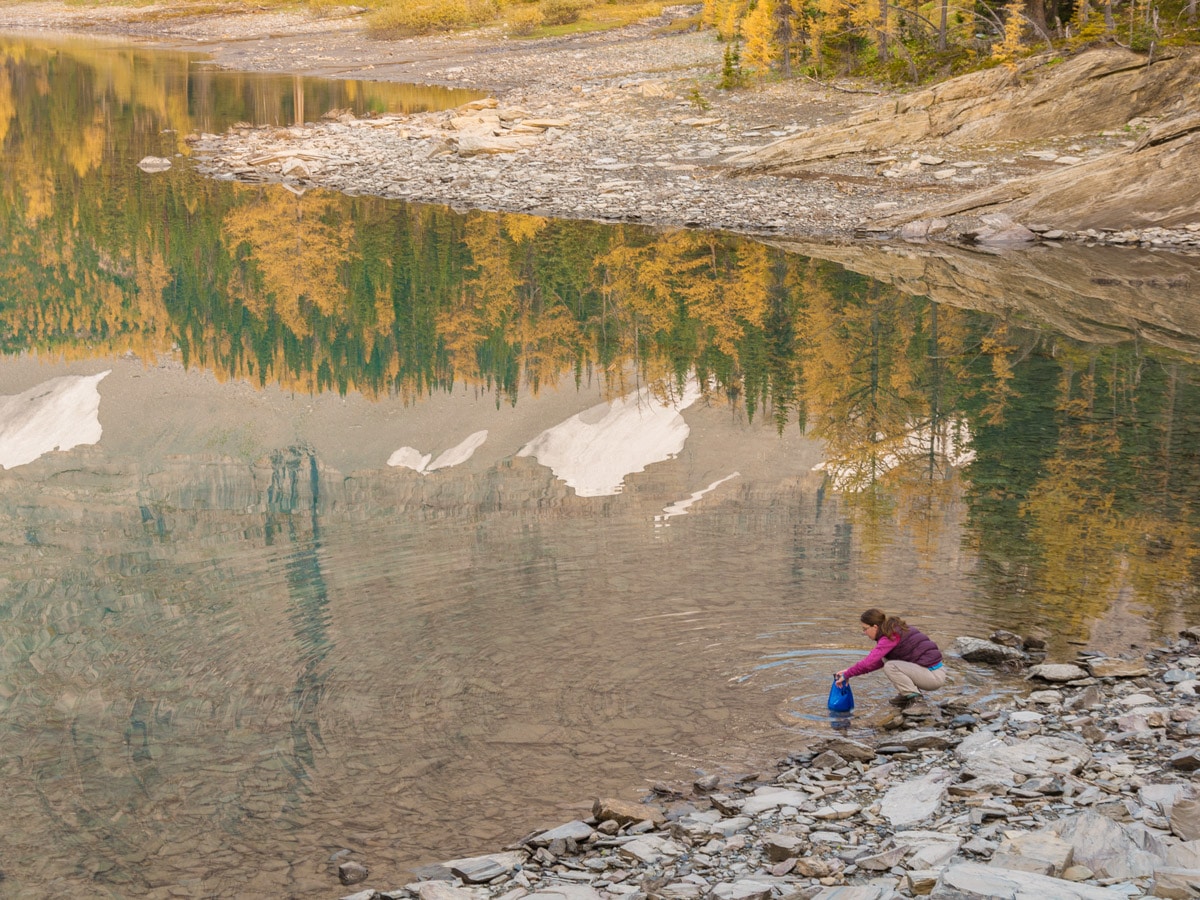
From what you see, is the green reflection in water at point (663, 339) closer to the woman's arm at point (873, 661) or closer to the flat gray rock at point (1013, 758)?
the woman's arm at point (873, 661)

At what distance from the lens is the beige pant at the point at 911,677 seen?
1094cm

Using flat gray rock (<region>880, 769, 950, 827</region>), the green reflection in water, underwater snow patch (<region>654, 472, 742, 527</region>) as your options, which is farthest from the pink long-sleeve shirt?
underwater snow patch (<region>654, 472, 742, 527</region>)

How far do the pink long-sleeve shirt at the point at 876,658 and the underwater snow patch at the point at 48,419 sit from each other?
13.2m

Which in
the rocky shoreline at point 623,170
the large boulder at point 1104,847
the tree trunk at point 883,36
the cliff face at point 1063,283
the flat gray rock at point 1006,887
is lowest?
the large boulder at point 1104,847

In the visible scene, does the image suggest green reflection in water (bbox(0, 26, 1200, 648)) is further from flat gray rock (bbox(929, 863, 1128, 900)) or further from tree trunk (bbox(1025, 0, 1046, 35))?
tree trunk (bbox(1025, 0, 1046, 35))

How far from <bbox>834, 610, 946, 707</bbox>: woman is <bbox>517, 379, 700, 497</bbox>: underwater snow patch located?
6.51 metres

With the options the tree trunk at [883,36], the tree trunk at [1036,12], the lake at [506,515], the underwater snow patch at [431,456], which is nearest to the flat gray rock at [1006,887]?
the lake at [506,515]

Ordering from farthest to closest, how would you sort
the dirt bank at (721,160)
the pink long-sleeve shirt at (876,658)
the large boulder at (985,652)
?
the dirt bank at (721,160), the large boulder at (985,652), the pink long-sleeve shirt at (876,658)

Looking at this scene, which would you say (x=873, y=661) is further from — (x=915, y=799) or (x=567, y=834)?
(x=567, y=834)

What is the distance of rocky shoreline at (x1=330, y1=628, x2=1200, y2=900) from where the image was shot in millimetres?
6922

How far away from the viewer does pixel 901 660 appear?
11109 millimetres

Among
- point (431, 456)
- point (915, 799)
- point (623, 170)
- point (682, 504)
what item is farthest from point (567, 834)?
point (623, 170)

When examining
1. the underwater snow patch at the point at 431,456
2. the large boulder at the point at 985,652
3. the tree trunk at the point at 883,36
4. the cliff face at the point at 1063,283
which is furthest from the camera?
the tree trunk at the point at 883,36

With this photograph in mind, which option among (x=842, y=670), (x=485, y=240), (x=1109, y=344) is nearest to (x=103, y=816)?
(x=842, y=670)
